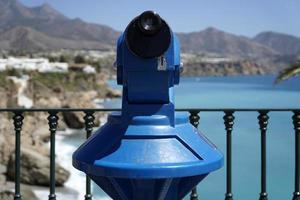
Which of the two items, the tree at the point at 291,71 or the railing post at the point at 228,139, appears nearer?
the railing post at the point at 228,139

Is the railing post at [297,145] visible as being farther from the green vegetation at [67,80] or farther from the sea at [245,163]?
the green vegetation at [67,80]

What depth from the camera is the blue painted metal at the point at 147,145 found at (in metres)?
2.28

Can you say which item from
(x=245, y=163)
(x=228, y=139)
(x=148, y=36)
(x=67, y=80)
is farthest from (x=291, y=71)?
(x=67, y=80)

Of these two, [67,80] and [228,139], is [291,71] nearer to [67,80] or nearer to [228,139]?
[228,139]

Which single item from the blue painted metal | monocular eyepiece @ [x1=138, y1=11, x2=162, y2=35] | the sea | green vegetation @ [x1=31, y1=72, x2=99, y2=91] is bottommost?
the sea

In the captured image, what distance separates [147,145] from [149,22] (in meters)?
0.55

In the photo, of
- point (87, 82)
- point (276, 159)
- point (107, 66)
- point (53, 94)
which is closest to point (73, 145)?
point (276, 159)

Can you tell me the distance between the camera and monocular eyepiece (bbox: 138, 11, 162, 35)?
7.55 feet

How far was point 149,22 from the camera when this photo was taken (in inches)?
91.1

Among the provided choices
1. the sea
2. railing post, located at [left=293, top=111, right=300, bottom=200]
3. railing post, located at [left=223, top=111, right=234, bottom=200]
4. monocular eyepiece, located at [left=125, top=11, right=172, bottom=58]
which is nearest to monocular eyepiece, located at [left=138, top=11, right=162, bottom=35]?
monocular eyepiece, located at [left=125, top=11, right=172, bottom=58]

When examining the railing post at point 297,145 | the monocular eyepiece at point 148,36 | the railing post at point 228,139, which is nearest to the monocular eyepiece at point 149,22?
the monocular eyepiece at point 148,36

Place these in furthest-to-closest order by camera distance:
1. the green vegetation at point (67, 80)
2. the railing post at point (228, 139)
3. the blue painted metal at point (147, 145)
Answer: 1. the green vegetation at point (67, 80)
2. the railing post at point (228, 139)
3. the blue painted metal at point (147, 145)

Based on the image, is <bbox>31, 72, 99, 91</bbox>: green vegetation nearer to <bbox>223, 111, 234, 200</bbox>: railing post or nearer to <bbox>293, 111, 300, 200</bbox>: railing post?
<bbox>223, 111, 234, 200</bbox>: railing post

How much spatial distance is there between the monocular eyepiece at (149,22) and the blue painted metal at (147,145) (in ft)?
0.38
